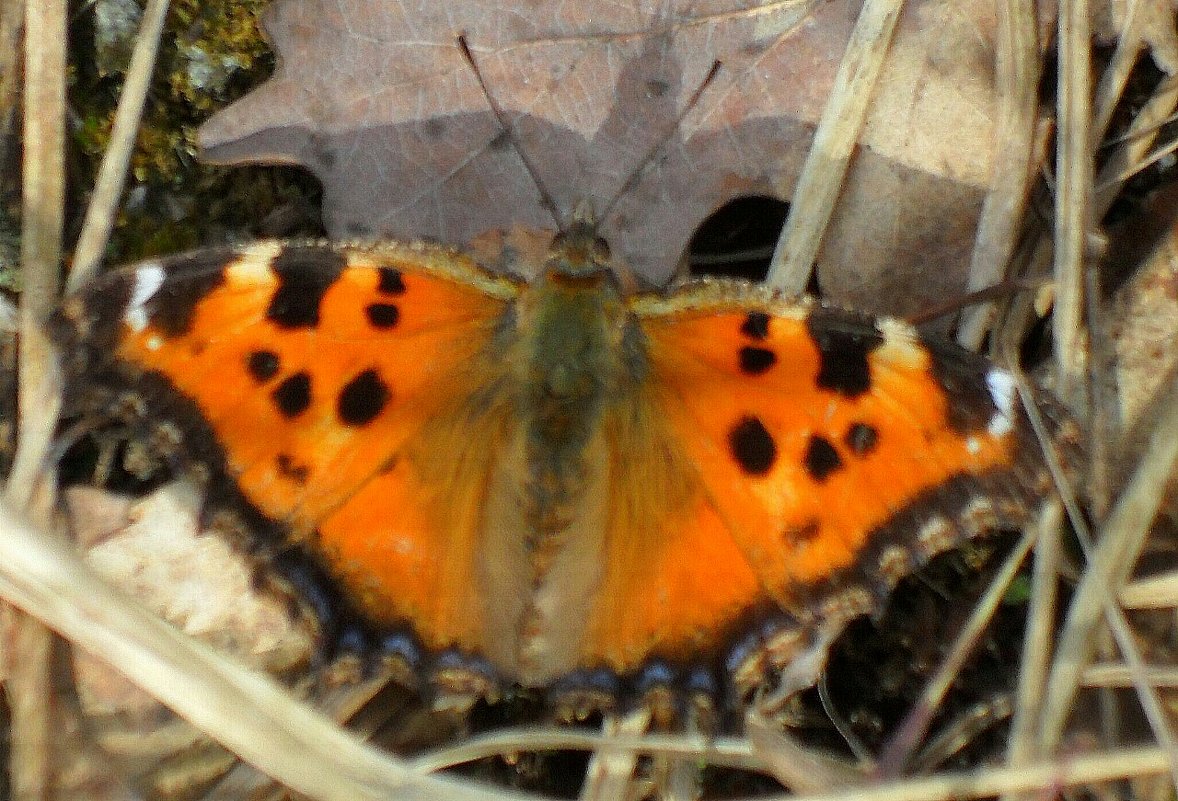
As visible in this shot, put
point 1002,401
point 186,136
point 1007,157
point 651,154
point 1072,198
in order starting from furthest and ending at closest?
point 186,136
point 651,154
point 1007,157
point 1072,198
point 1002,401

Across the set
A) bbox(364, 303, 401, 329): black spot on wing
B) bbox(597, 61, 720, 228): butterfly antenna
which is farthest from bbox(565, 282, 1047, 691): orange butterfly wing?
bbox(364, 303, 401, 329): black spot on wing

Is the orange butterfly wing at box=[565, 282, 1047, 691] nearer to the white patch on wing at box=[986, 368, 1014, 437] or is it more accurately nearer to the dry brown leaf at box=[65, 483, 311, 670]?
the white patch on wing at box=[986, 368, 1014, 437]

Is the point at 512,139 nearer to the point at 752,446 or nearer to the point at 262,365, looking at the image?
the point at 262,365

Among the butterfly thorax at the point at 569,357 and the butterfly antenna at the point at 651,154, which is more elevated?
the butterfly antenna at the point at 651,154

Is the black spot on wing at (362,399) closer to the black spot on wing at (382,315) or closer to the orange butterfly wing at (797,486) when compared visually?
the black spot on wing at (382,315)

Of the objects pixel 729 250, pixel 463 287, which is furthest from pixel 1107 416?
pixel 463 287

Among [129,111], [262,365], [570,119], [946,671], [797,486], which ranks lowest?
[946,671]

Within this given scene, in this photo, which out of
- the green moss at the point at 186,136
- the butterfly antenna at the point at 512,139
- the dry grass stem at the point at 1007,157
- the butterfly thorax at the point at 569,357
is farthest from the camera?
the green moss at the point at 186,136

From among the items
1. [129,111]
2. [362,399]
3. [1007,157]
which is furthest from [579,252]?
[129,111]

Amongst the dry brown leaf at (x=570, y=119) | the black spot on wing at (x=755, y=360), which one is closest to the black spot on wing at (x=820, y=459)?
the black spot on wing at (x=755, y=360)
